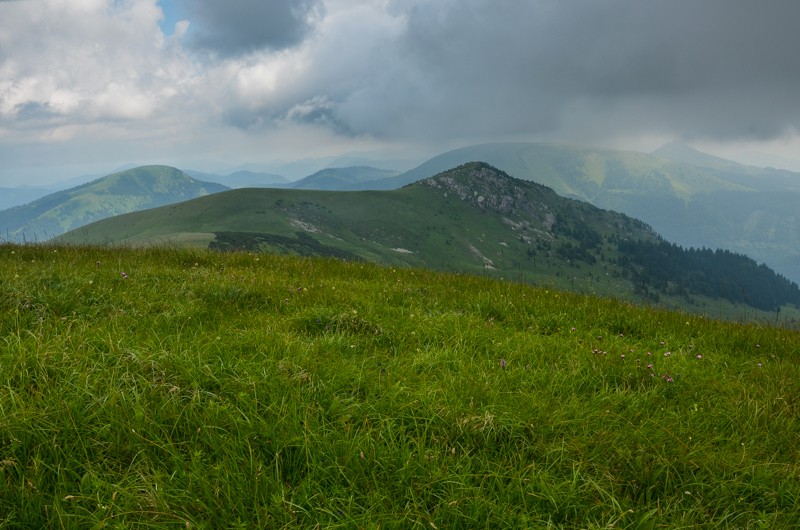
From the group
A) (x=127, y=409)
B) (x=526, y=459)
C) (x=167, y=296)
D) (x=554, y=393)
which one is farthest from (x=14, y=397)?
(x=554, y=393)

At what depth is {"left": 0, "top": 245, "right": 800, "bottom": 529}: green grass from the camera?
9.31ft

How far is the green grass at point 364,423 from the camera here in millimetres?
2838

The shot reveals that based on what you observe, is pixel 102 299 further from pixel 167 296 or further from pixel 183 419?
pixel 183 419

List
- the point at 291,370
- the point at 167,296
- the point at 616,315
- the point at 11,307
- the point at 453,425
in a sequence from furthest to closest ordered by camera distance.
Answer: the point at 616,315 → the point at 167,296 → the point at 11,307 → the point at 291,370 → the point at 453,425

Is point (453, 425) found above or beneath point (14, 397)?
beneath

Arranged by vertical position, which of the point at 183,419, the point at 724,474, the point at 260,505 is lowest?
the point at 724,474

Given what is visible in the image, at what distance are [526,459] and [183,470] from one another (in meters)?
2.51

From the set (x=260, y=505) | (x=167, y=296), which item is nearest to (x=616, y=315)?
(x=260, y=505)

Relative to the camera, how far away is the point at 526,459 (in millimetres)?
3441

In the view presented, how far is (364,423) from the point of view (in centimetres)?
356

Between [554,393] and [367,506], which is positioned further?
[554,393]

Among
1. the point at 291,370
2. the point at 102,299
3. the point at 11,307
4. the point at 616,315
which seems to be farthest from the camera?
the point at 616,315

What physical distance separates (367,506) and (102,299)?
18.1ft

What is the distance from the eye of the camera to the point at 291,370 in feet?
14.2
